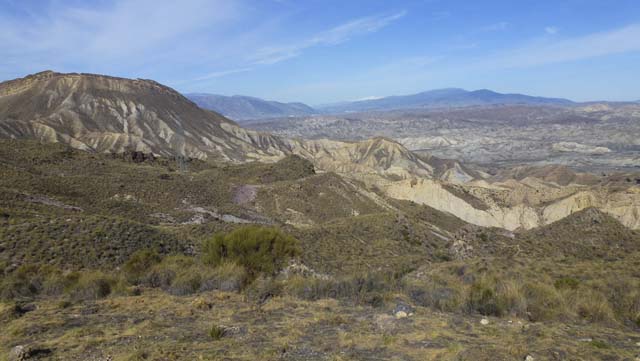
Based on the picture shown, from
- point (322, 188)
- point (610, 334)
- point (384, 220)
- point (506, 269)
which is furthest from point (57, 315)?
point (322, 188)

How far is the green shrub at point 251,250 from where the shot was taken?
18781 millimetres

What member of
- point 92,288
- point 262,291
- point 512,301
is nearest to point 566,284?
point 512,301

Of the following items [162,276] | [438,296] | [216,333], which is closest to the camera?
[216,333]

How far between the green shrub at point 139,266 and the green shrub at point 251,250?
2.31 m

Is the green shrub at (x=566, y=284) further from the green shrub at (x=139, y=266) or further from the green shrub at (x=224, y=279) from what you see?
the green shrub at (x=139, y=266)

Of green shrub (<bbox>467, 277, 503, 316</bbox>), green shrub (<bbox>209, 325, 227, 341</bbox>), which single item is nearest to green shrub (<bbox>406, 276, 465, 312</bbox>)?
green shrub (<bbox>467, 277, 503, 316</bbox>)

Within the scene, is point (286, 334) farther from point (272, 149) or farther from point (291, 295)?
point (272, 149)

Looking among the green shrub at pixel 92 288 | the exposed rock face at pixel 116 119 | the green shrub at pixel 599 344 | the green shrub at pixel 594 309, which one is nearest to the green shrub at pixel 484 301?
the green shrub at pixel 594 309

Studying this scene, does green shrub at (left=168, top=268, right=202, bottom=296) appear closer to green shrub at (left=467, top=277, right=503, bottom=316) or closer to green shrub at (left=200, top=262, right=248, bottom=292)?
green shrub at (left=200, top=262, right=248, bottom=292)

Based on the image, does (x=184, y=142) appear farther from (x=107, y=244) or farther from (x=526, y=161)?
(x=526, y=161)

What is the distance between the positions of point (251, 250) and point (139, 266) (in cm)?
451

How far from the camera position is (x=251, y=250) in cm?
1920

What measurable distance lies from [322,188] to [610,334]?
43.6 meters

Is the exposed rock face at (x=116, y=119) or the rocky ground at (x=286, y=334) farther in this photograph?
the exposed rock face at (x=116, y=119)
